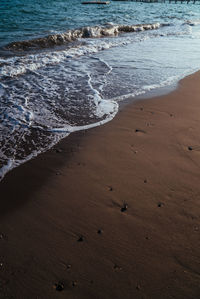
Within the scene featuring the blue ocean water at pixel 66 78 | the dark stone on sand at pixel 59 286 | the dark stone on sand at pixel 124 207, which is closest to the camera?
the dark stone on sand at pixel 59 286

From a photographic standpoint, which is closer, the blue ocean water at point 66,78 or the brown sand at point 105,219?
the brown sand at point 105,219

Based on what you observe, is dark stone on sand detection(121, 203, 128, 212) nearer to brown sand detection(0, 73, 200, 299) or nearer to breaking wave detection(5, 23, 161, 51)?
brown sand detection(0, 73, 200, 299)

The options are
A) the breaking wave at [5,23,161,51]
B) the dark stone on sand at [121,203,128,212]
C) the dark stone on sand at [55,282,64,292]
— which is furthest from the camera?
the breaking wave at [5,23,161,51]

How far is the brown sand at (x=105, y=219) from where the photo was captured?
5.79ft

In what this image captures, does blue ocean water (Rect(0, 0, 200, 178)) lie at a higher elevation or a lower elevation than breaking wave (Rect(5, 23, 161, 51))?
lower

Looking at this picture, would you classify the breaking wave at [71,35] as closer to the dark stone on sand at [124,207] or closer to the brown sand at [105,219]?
the brown sand at [105,219]

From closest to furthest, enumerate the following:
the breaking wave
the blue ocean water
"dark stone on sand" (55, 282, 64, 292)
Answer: "dark stone on sand" (55, 282, 64, 292) < the blue ocean water < the breaking wave

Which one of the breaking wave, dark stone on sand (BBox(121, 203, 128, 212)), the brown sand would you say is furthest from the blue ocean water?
dark stone on sand (BBox(121, 203, 128, 212))

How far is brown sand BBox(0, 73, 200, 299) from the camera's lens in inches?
Answer: 69.5

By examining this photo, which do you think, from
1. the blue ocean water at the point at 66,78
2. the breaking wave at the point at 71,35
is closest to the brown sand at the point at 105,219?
the blue ocean water at the point at 66,78

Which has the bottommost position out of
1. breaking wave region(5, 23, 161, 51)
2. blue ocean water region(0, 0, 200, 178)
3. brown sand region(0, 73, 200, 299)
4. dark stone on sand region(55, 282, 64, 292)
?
dark stone on sand region(55, 282, 64, 292)

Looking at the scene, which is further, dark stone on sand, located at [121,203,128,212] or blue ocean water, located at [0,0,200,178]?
blue ocean water, located at [0,0,200,178]

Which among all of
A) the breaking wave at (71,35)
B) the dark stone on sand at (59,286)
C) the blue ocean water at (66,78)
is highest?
the breaking wave at (71,35)

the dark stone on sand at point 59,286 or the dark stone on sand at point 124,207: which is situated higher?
the dark stone on sand at point 124,207
